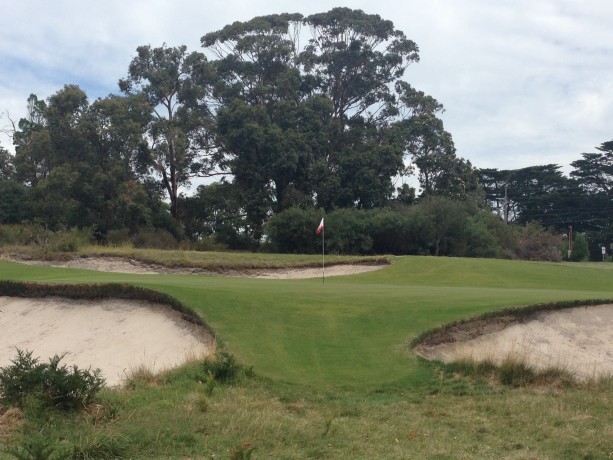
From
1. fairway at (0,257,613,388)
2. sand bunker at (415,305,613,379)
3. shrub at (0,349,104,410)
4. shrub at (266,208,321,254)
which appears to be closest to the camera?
shrub at (0,349,104,410)

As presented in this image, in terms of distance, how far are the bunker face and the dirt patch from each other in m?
10.0

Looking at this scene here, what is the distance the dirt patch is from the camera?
30.1 meters

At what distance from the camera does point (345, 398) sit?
11.5m

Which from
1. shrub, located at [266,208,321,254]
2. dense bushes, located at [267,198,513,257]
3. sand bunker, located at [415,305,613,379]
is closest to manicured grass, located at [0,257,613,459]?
sand bunker, located at [415,305,613,379]

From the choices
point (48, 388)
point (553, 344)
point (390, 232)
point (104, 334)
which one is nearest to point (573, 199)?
point (390, 232)

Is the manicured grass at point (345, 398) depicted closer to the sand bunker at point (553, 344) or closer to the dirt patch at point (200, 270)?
the sand bunker at point (553, 344)

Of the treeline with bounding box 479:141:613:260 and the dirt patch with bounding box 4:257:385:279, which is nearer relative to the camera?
the dirt patch with bounding box 4:257:385:279

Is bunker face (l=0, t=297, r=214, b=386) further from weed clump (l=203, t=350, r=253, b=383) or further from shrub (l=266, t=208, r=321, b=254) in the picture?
shrub (l=266, t=208, r=321, b=254)

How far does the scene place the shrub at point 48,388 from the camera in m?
9.73

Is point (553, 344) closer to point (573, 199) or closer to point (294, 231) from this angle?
point (294, 231)

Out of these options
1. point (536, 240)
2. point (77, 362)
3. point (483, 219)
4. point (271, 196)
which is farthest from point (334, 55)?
point (77, 362)

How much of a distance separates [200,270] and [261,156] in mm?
24282

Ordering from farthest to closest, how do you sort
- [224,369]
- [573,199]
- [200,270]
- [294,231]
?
1. [573,199]
2. [294,231]
3. [200,270]
4. [224,369]

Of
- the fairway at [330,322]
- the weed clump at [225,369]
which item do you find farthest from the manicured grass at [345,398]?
the weed clump at [225,369]
